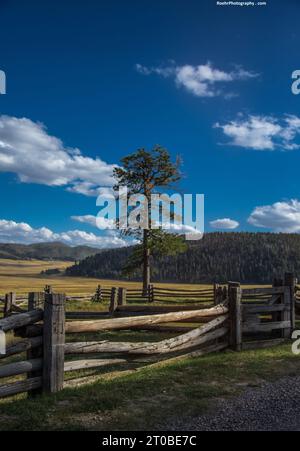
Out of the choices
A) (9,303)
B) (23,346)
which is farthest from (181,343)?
(9,303)

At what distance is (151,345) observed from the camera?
7660 millimetres

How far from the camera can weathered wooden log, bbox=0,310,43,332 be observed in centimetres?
548

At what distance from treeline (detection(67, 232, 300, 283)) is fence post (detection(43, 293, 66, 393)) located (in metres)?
128

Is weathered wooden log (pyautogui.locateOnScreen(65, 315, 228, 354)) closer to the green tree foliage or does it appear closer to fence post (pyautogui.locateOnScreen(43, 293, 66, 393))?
fence post (pyautogui.locateOnScreen(43, 293, 66, 393))

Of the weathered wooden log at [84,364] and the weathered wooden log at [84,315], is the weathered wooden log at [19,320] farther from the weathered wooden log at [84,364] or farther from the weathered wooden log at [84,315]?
the weathered wooden log at [84,315]

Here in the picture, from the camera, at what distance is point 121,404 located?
5.60m

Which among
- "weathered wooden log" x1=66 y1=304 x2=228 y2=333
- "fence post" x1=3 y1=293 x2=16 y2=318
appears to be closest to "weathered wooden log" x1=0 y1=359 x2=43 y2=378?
"weathered wooden log" x1=66 y1=304 x2=228 y2=333

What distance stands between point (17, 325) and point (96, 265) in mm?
169627

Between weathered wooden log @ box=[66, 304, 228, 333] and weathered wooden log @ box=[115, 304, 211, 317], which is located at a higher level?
weathered wooden log @ box=[66, 304, 228, 333]

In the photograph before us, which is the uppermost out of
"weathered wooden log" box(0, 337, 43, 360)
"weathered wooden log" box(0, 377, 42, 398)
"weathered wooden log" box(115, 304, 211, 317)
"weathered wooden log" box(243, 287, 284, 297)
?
"weathered wooden log" box(243, 287, 284, 297)

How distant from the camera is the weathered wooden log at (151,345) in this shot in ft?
21.6

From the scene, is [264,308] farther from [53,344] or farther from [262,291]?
[53,344]

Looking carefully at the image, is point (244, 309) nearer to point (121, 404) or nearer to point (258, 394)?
point (258, 394)

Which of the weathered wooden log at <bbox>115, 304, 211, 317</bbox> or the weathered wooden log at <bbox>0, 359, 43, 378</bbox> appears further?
the weathered wooden log at <bbox>115, 304, 211, 317</bbox>
